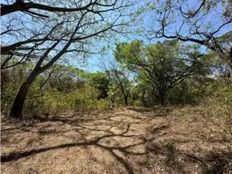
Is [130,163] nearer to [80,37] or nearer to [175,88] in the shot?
[80,37]

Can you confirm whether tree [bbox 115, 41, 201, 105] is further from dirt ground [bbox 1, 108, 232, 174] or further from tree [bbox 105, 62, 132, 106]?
dirt ground [bbox 1, 108, 232, 174]

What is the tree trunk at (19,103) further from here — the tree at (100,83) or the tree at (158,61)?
the tree at (100,83)

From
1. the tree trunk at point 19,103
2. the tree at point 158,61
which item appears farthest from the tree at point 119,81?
the tree trunk at point 19,103

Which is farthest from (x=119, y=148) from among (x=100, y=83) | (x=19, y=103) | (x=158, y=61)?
(x=100, y=83)

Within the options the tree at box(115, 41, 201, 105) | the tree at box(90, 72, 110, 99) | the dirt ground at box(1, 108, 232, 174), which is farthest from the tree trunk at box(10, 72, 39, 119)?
the tree at box(90, 72, 110, 99)

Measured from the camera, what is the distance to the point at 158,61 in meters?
20.5

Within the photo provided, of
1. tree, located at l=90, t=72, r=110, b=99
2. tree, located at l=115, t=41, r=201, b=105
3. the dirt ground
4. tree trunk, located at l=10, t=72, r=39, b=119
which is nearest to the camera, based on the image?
the dirt ground

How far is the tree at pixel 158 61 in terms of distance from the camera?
20053 millimetres

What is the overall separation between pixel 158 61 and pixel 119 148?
15195mm

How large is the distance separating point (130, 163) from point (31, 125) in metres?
4.19

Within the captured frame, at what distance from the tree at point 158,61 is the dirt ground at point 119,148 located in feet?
40.7

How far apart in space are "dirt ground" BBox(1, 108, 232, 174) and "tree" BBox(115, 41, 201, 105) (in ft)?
40.7

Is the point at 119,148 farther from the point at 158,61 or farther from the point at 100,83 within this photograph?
the point at 100,83

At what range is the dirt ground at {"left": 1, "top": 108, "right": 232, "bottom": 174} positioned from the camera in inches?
201
